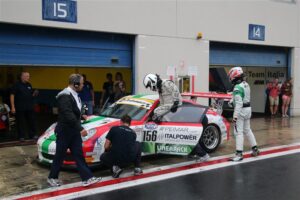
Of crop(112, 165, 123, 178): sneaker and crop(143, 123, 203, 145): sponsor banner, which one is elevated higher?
crop(143, 123, 203, 145): sponsor banner

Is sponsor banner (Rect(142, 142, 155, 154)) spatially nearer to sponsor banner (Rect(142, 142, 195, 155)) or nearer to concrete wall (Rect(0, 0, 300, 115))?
sponsor banner (Rect(142, 142, 195, 155))

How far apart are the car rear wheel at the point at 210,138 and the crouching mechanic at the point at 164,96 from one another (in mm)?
1127

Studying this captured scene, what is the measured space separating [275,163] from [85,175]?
3.81 metres

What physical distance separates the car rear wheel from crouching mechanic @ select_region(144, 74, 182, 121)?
1127mm

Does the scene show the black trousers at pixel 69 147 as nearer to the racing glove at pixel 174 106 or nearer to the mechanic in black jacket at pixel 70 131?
the mechanic in black jacket at pixel 70 131

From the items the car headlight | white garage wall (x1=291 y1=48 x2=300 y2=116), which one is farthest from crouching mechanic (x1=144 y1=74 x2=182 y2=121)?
white garage wall (x1=291 y1=48 x2=300 y2=116)

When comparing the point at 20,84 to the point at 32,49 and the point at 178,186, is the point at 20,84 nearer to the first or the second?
the point at 32,49

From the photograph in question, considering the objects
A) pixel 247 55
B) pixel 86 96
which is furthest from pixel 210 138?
pixel 247 55

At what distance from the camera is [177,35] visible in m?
13.5

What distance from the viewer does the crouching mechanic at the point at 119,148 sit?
6.72 metres

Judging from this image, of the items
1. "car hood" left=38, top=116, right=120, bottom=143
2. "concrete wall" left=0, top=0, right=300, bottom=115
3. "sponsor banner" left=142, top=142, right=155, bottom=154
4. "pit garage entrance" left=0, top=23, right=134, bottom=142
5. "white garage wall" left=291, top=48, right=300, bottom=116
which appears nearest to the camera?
"car hood" left=38, top=116, right=120, bottom=143

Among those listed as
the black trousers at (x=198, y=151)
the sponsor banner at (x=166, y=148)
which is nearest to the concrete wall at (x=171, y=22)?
the sponsor banner at (x=166, y=148)

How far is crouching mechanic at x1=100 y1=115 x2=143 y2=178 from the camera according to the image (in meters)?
6.72

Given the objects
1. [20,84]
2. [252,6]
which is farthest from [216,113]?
[252,6]
